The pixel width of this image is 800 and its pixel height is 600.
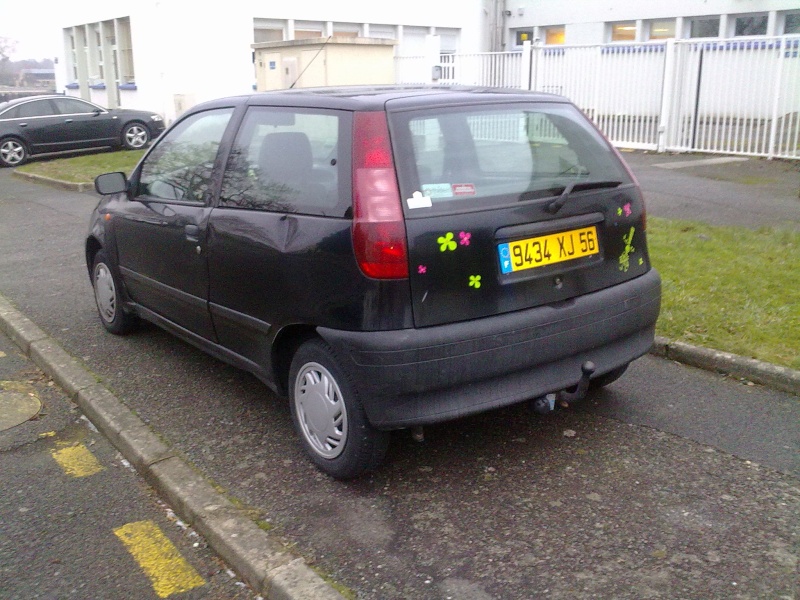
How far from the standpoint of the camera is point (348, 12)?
78.7 ft

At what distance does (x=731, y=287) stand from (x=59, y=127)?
57.5ft

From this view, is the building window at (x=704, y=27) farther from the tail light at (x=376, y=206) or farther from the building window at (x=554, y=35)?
the tail light at (x=376, y=206)

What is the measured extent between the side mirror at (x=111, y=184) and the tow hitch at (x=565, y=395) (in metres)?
3.17

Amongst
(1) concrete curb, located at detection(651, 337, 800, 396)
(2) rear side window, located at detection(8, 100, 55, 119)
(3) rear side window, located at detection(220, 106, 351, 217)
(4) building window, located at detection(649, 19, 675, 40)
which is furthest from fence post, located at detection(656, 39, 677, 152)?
(2) rear side window, located at detection(8, 100, 55, 119)

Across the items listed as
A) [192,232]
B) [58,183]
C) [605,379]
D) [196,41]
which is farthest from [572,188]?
[196,41]

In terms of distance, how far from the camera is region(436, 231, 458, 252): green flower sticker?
3348 millimetres

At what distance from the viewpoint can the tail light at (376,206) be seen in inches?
130

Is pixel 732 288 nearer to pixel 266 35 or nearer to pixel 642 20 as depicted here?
pixel 642 20

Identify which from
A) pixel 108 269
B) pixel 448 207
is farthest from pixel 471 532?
pixel 108 269

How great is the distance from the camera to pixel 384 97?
12.1ft

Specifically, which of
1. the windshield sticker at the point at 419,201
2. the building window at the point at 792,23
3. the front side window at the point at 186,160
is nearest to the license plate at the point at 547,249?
the windshield sticker at the point at 419,201

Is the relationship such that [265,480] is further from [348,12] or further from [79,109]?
[348,12]

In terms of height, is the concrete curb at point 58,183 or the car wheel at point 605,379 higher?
the car wheel at point 605,379

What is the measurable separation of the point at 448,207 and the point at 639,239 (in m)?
1.21
